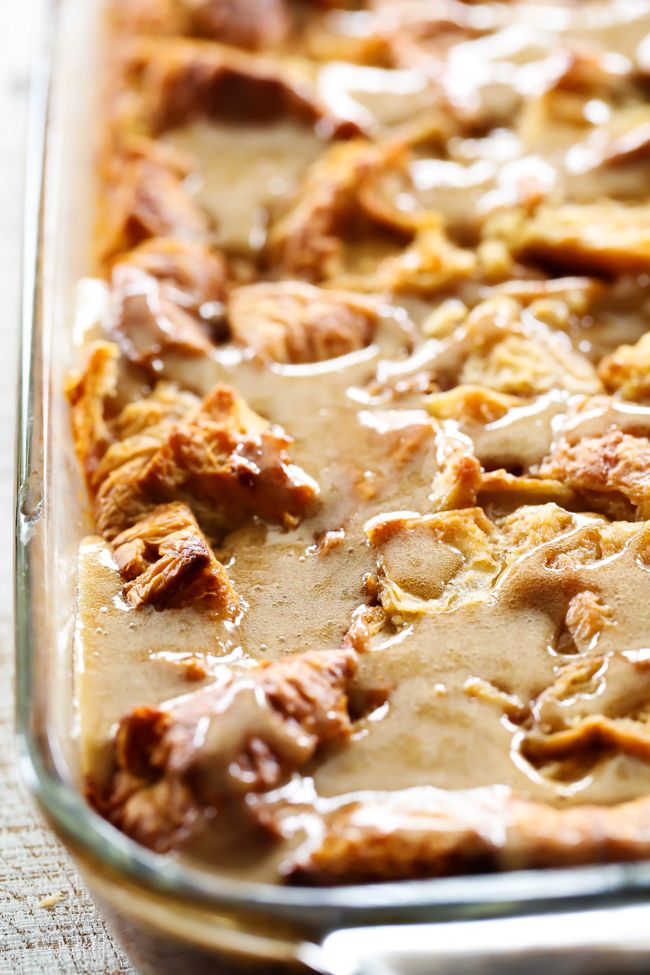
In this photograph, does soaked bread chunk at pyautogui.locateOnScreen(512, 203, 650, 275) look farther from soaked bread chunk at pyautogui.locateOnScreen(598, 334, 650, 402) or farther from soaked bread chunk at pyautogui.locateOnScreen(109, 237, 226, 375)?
soaked bread chunk at pyautogui.locateOnScreen(109, 237, 226, 375)

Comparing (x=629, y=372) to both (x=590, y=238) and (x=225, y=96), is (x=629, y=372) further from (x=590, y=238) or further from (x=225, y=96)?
(x=225, y=96)

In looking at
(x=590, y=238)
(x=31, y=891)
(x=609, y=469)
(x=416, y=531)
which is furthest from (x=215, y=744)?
(x=590, y=238)

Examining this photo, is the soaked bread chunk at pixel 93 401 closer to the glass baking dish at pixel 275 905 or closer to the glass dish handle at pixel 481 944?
the glass baking dish at pixel 275 905

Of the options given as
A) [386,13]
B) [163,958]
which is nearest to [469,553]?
[163,958]

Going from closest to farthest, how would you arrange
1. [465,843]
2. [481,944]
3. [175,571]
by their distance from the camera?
[481,944], [465,843], [175,571]

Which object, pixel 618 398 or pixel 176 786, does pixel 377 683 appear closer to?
pixel 176 786

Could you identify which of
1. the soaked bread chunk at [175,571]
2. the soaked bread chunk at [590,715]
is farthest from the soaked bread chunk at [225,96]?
the soaked bread chunk at [590,715]

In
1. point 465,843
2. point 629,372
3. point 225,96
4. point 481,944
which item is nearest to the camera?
point 481,944
